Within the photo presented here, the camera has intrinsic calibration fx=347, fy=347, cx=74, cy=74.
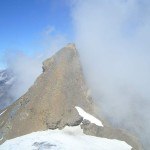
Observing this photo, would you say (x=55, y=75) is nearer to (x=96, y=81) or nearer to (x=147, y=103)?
(x=96, y=81)

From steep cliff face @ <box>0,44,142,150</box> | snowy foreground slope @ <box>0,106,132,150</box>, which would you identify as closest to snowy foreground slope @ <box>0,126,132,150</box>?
snowy foreground slope @ <box>0,106,132,150</box>

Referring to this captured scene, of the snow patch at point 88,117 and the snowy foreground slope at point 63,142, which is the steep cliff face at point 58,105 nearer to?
the snow patch at point 88,117

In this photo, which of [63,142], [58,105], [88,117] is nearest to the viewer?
[63,142]

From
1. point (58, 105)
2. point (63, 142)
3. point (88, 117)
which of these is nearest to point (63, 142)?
point (63, 142)

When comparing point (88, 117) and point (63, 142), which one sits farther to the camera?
point (88, 117)

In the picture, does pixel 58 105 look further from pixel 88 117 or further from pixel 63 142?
pixel 63 142

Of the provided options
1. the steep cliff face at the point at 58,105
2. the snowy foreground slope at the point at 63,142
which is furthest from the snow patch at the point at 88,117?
the snowy foreground slope at the point at 63,142

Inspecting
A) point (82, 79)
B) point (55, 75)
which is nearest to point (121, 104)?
point (82, 79)

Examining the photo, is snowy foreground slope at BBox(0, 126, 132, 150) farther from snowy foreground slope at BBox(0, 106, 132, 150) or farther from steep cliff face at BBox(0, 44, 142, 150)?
steep cliff face at BBox(0, 44, 142, 150)
